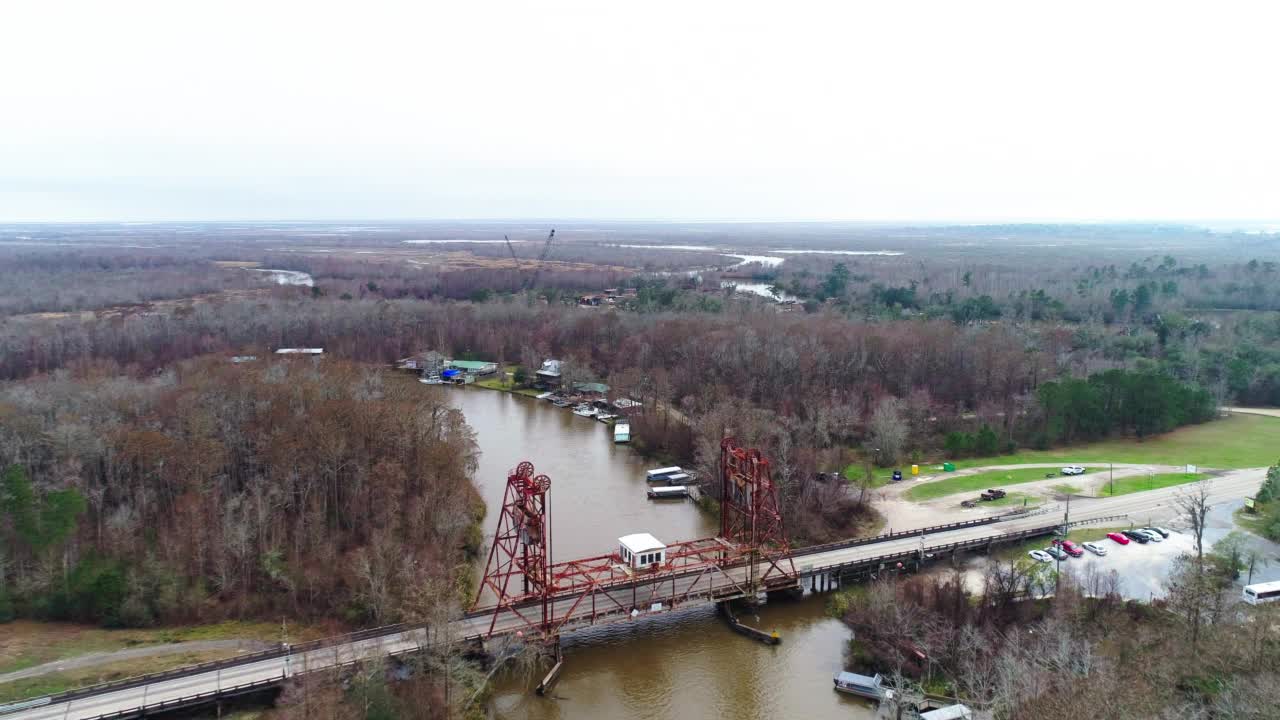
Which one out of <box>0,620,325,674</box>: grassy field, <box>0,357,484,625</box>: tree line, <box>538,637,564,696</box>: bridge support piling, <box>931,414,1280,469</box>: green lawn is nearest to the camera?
<box>0,620,325,674</box>: grassy field

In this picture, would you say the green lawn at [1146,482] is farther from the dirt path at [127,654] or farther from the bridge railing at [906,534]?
the dirt path at [127,654]

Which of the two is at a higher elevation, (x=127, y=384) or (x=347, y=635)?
(x=127, y=384)

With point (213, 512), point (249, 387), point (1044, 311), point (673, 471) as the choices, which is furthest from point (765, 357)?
point (1044, 311)

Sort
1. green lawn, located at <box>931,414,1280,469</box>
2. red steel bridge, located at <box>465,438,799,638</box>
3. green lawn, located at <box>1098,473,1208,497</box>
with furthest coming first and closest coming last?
green lawn, located at <box>931,414,1280,469</box>, green lawn, located at <box>1098,473,1208,497</box>, red steel bridge, located at <box>465,438,799,638</box>

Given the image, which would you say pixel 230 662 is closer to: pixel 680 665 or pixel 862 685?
pixel 680 665

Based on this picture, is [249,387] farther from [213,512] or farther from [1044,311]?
[1044,311]

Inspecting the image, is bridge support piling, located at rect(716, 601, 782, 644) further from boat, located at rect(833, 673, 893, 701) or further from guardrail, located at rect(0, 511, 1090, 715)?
boat, located at rect(833, 673, 893, 701)

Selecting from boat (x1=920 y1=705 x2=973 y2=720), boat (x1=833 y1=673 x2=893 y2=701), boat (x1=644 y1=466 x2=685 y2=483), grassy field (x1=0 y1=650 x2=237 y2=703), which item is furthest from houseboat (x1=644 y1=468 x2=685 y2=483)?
boat (x1=920 y1=705 x2=973 y2=720)
